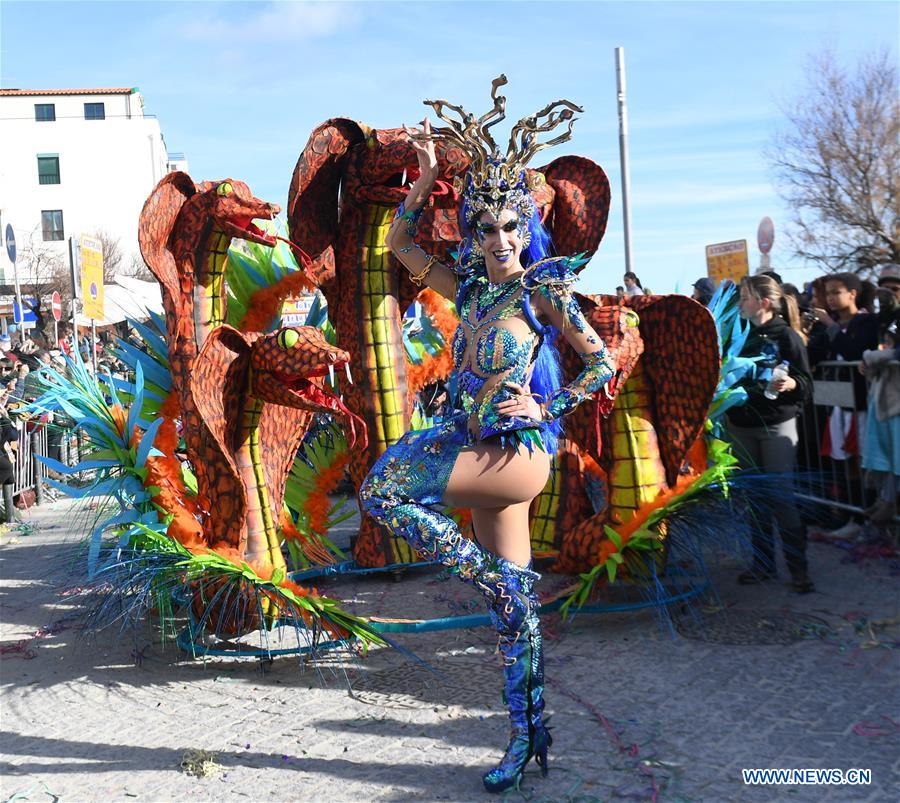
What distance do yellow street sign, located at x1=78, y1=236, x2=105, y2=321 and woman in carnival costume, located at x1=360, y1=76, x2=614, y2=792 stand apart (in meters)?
6.63

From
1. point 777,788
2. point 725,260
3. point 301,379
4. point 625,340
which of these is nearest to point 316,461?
point 301,379

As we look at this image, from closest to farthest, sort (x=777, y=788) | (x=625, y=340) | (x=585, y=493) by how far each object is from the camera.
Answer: (x=777, y=788)
(x=625, y=340)
(x=585, y=493)

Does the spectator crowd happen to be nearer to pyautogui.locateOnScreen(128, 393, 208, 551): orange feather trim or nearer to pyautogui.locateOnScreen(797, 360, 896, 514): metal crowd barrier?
pyautogui.locateOnScreen(797, 360, 896, 514): metal crowd barrier

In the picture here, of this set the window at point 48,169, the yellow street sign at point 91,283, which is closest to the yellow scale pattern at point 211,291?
the yellow street sign at point 91,283

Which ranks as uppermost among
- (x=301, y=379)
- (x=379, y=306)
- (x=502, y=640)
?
(x=379, y=306)

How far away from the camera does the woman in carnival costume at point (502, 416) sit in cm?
284

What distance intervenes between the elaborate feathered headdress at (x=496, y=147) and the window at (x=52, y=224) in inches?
1653

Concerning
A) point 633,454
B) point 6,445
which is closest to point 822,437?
point 633,454

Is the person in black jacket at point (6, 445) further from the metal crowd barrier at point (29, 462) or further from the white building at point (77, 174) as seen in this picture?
the white building at point (77, 174)

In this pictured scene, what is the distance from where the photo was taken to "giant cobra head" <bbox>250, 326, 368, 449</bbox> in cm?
386

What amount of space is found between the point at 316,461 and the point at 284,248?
1.22 m

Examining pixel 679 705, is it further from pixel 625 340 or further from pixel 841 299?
pixel 841 299

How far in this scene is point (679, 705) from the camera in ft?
11.2

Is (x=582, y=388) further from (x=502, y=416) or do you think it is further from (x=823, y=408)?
(x=823, y=408)
